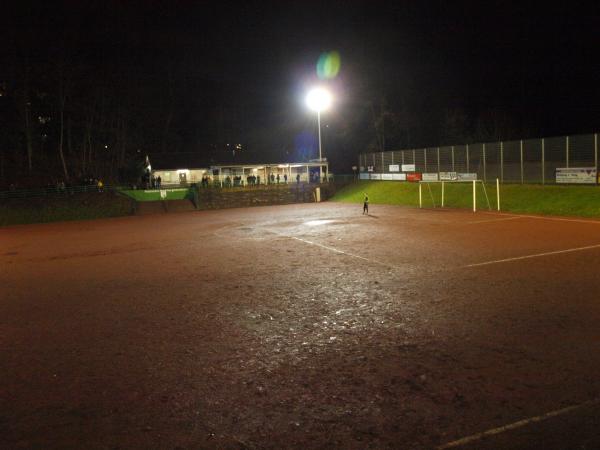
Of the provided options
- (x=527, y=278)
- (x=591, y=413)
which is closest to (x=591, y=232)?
(x=527, y=278)

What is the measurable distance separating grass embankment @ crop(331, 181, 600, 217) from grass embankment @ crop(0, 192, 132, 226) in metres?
18.8

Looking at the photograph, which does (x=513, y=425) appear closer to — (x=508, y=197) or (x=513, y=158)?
(x=508, y=197)

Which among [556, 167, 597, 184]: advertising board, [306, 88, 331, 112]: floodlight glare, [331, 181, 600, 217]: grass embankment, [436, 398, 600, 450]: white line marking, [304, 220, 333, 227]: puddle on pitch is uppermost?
[306, 88, 331, 112]: floodlight glare

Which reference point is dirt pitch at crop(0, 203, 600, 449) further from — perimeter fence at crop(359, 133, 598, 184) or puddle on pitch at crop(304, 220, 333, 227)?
perimeter fence at crop(359, 133, 598, 184)

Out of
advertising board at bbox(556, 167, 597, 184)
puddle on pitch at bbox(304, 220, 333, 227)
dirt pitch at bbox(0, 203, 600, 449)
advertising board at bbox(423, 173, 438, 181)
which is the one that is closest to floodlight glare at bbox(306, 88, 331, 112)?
advertising board at bbox(423, 173, 438, 181)

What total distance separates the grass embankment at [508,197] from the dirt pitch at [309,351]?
38.0 feet

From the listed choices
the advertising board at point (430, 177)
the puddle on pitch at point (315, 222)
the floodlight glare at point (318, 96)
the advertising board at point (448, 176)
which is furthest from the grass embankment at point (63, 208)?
the advertising board at point (448, 176)

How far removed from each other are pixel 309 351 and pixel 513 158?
98.1 feet

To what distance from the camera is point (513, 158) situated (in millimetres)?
32750

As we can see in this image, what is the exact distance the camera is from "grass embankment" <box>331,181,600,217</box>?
25.2 meters

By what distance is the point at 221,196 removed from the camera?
140 ft

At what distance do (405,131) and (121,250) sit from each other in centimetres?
4893

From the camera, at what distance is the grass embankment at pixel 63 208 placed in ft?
117

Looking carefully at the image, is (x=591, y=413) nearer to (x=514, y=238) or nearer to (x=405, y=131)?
(x=514, y=238)
